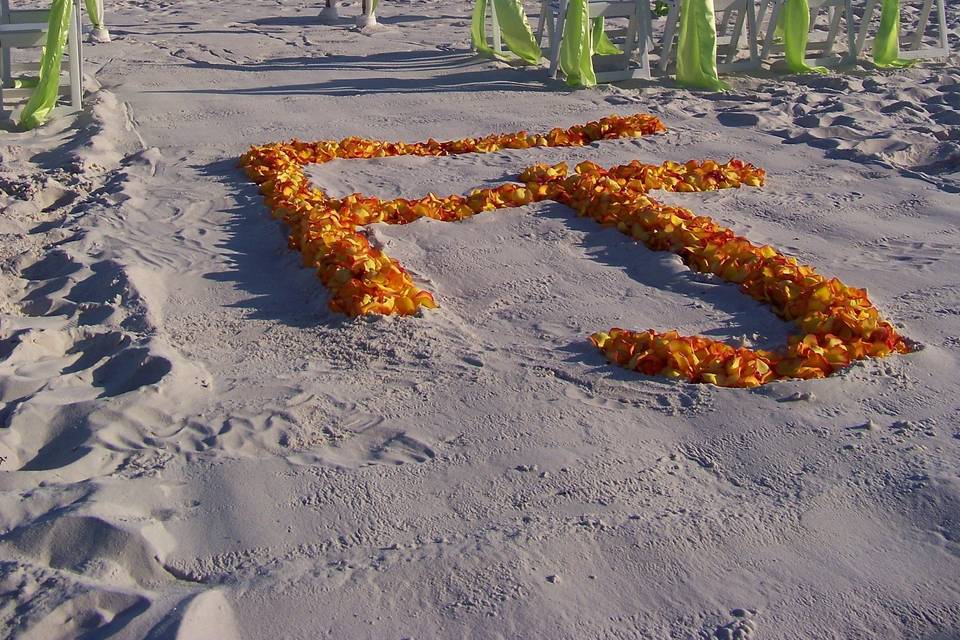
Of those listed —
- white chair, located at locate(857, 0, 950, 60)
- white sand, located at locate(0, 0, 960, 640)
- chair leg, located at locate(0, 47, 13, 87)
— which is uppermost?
white chair, located at locate(857, 0, 950, 60)

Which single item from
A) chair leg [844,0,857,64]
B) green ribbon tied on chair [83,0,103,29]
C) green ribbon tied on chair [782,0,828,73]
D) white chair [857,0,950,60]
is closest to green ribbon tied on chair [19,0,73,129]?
green ribbon tied on chair [83,0,103,29]

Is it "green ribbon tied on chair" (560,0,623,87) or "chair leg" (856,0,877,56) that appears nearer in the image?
"green ribbon tied on chair" (560,0,623,87)

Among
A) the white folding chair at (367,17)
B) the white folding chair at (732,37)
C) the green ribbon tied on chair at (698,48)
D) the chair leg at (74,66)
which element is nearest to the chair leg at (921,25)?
the white folding chair at (732,37)

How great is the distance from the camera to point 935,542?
3082 millimetres

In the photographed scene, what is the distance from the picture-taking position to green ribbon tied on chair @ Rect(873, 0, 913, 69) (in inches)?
423

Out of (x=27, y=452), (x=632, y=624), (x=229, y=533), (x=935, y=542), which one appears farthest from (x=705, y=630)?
(x=27, y=452)

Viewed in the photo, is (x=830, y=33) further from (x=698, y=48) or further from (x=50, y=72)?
(x=50, y=72)

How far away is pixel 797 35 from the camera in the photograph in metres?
10.5

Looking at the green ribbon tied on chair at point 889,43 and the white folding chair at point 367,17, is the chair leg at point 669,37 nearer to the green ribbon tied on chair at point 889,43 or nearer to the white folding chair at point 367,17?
the green ribbon tied on chair at point 889,43

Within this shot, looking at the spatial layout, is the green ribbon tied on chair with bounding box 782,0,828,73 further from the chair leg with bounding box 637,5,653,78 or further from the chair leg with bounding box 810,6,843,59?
the chair leg with bounding box 637,5,653,78

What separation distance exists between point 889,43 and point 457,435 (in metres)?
8.80

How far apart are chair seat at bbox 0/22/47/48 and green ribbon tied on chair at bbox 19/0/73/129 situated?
10.7 inches

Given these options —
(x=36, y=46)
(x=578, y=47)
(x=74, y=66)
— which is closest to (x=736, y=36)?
(x=578, y=47)

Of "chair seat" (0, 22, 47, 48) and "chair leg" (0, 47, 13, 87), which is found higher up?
"chair seat" (0, 22, 47, 48)
